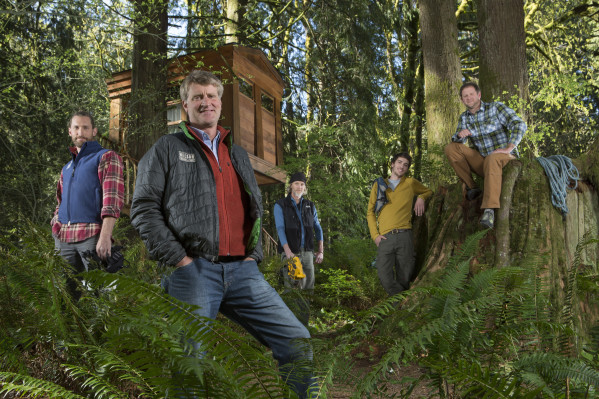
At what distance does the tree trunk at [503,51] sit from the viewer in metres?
8.45

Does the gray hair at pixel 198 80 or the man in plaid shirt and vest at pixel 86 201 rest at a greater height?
the gray hair at pixel 198 80

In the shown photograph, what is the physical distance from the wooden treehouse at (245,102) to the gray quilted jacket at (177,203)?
427 inches

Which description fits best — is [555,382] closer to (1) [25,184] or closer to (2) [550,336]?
(2) [550,336]

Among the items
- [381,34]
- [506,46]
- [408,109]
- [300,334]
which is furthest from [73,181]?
[408,109]

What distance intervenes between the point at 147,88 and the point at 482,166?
24.5 feet

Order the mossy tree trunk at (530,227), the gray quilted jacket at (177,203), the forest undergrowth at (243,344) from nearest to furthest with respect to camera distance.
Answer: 1. the forest undergrowth at (243,344)
2. the gray quilted jacket at (177,203)
3. the mossy tree trunk at (530,227)

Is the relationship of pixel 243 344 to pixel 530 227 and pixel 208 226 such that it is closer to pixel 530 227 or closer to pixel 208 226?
pixel 208 226

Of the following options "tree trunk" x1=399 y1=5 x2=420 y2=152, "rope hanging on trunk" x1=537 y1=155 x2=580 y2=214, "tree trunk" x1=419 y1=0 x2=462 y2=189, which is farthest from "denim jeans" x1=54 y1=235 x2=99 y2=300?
"tree trunk" x1=399 y1=5 x2=420 y2=152

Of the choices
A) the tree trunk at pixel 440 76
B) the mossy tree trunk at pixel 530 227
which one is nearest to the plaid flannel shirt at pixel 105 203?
the mossy tree trunk at pixel 530 227

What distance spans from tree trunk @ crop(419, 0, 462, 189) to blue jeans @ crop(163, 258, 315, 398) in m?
5.89

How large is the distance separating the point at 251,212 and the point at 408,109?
563 inches

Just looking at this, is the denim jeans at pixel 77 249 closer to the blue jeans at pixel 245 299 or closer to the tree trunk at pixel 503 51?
the blue jeans at pixel 245 299

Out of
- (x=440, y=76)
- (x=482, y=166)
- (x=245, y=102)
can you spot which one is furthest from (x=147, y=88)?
(x=482, y=166)

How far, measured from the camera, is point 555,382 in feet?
7.80
